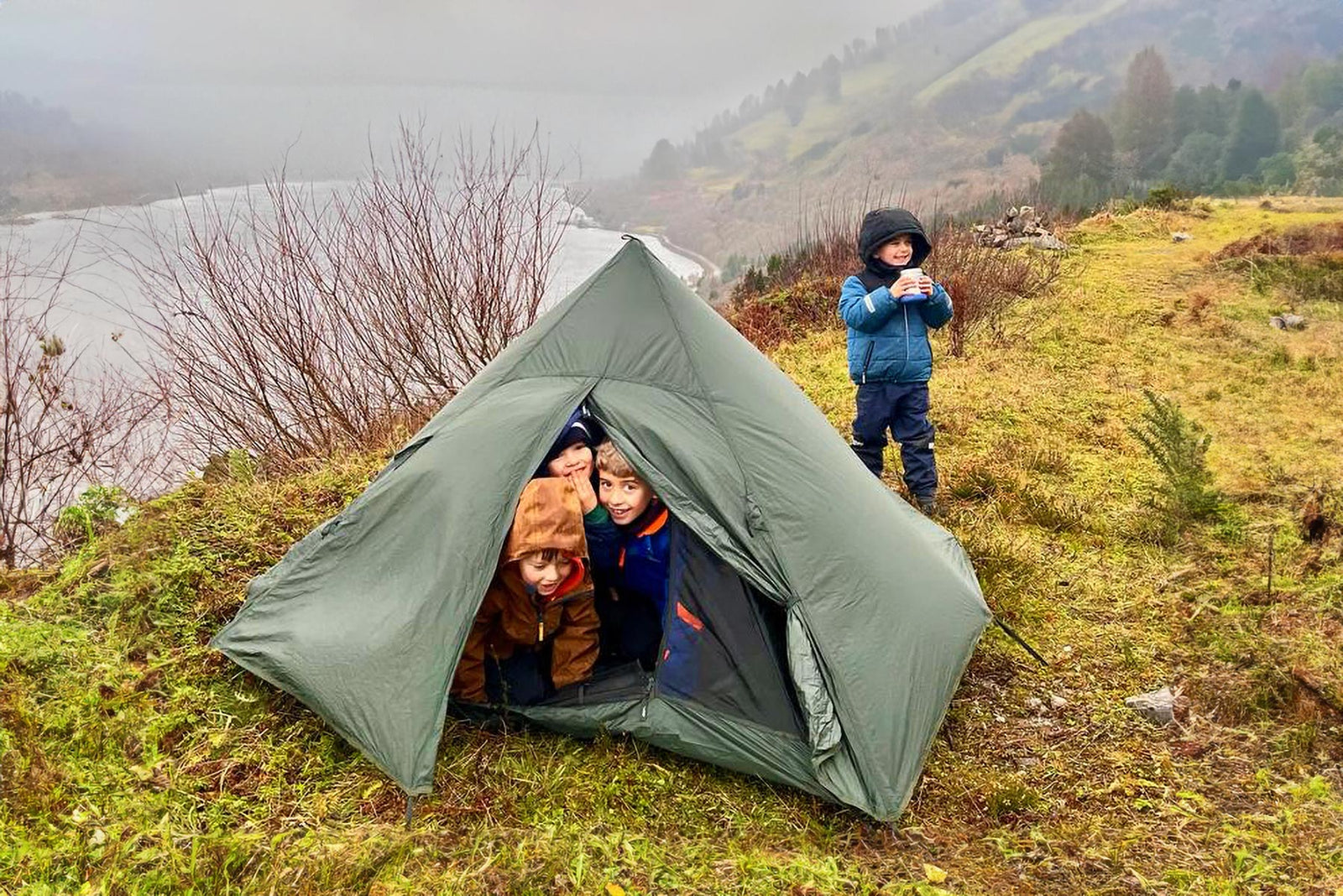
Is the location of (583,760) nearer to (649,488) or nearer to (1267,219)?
(649,488)

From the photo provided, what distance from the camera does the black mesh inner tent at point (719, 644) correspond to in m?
3.01

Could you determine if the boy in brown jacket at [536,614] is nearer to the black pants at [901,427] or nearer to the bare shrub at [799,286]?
the black pants at [901,427]

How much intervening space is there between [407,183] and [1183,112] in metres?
67.3

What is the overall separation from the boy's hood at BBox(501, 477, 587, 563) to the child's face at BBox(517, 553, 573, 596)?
0.13 ft

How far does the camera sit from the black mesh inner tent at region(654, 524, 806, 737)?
3006 millimetres

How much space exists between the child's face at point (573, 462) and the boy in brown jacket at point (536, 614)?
32cm

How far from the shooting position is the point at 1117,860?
2.59 meters

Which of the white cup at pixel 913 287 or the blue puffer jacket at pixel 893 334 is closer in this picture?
the white cup at pixel 913 287

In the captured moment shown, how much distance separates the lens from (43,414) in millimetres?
6336

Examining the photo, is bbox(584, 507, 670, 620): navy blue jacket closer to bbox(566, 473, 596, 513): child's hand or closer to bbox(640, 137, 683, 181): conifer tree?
bbox(566, 473, 596, 513): child's hand

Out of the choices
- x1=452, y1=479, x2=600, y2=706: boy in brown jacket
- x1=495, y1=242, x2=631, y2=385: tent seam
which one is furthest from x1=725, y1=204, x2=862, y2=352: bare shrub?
x1=452, y1=479, x2=600, y2=706: boy in brown jacket

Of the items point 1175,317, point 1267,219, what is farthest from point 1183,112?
point 1175,317

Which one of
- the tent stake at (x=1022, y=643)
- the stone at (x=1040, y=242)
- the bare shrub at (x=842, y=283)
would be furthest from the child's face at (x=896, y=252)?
the stone at (x=1040, y=242)

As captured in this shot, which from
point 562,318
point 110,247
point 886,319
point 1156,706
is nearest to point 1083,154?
point 886,319
